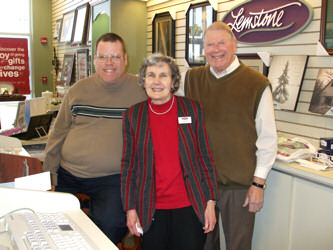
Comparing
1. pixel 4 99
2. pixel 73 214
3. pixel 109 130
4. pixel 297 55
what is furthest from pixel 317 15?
pixel 4 99

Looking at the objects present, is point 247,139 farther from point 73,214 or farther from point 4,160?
point 4,160

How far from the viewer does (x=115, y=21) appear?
4621 millimetres

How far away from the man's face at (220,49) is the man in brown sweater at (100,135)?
64cm

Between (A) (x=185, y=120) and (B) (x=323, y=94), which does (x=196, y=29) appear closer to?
(B) (x=323, y=94)

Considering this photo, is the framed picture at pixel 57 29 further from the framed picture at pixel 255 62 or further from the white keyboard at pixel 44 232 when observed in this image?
the white keyboard at pixel 44 232

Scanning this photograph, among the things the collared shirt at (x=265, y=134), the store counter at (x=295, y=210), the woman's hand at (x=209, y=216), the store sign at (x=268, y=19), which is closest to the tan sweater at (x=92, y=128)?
the woman's hand at (x=209, y=216)

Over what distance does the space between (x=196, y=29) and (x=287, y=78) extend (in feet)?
4.85

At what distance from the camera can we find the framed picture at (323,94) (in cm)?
247

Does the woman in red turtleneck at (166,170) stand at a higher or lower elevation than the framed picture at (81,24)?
lower

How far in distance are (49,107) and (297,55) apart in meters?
3.86

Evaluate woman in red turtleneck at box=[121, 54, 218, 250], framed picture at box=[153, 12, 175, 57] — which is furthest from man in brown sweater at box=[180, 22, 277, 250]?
framed picture at box=[153, 12, 175, 57]

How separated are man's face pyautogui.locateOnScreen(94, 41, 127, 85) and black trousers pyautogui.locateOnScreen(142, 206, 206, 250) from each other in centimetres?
101

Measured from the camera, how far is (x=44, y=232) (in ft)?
4.15

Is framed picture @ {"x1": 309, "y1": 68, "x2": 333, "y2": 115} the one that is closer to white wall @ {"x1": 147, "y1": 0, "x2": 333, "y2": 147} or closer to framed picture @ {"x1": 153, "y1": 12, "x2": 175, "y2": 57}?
white wall @ {"x1": 147, "y1": 0, "x2": 333, "y2": 147}
